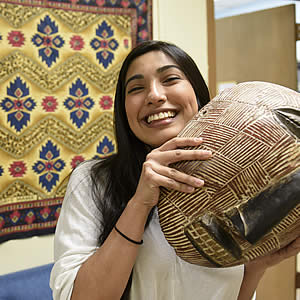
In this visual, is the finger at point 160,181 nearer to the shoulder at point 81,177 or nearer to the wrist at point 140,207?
the wrist at point 140,207

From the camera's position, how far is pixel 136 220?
3.28 ft

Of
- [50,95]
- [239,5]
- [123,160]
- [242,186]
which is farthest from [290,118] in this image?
[239,5]

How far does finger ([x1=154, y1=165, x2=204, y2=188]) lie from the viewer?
820 millimetres

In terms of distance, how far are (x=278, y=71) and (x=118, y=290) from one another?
9.66 ft

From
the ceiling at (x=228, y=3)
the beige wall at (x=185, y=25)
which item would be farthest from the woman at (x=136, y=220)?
the ceiling at (x=228, y=3)

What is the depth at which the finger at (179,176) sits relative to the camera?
2.69 ft

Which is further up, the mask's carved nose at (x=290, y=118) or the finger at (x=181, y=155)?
the mask's carved nose at (x=290, y=118)

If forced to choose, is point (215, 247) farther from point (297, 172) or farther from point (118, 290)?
point (118, 290)

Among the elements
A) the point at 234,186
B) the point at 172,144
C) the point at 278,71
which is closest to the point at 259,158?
the point at 234,186

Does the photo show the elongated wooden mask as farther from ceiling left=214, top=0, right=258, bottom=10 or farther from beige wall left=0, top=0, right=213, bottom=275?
ceiling left=214, top=0, right=258, bottom=10

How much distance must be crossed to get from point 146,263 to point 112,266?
0.17m

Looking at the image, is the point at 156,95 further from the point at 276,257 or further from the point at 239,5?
the point at 239,5

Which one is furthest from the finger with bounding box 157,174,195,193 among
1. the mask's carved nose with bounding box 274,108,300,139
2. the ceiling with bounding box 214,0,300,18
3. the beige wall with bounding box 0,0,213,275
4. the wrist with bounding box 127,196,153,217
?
the ceiling with bounding box 214,0,300,18

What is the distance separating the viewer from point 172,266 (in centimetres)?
117
